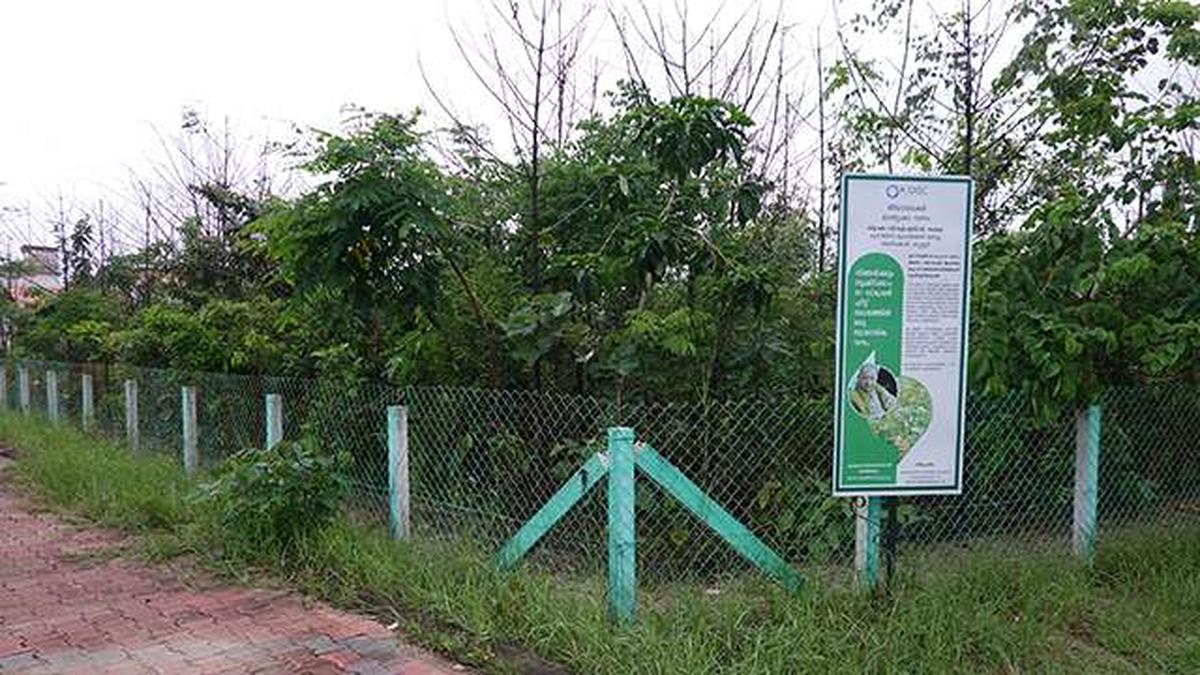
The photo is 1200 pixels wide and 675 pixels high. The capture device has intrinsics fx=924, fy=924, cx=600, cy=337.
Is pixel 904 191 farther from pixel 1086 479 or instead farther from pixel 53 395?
pixel 53 395

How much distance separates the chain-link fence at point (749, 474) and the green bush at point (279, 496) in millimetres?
389

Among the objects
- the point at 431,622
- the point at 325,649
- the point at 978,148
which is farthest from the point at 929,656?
the point at 978,148

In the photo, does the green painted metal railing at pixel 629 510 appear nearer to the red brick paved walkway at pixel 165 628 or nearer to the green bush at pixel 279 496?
the red brick paved walkway at pixel 165 628

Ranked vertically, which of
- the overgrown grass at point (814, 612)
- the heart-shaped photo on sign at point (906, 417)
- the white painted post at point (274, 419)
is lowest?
the overgrown grass at point (814, 612)

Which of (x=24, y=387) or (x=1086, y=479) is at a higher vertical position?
(x=1086, y=479)

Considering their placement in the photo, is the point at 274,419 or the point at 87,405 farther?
the point at 87,405

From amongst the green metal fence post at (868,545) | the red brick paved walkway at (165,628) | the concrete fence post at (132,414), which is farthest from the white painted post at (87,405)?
the green metal fence post at (868,545)

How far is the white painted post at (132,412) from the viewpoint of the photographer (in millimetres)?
8703

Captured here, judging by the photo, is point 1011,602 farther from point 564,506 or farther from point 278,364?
point 278,364

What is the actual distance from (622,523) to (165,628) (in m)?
2.16

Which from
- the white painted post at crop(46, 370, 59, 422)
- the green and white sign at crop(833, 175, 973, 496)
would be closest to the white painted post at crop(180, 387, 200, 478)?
the white painted post at crop(46, 370, 59, 422)

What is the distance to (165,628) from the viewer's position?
13.6 ft

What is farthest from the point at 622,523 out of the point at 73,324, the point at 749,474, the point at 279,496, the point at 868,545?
the point at 73,324

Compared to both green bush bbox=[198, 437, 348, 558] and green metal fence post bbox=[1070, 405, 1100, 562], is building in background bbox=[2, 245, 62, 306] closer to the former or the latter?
green bush bbox=[198, 437, 348, 558]
